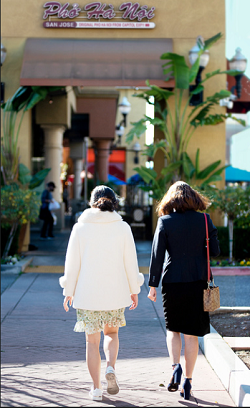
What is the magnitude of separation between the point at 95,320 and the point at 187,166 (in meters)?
7.68

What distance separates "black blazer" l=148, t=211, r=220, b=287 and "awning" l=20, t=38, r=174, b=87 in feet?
25.1

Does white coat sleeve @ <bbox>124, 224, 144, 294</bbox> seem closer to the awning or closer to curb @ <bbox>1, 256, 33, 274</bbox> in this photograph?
curb @ <bbox>1, 256, 33, 274</bbox>

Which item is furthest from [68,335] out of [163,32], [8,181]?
[163,32]

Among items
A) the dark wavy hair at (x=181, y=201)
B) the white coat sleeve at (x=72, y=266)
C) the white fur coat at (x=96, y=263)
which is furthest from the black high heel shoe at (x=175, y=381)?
the dark wavy hair at (x=181, y=201)

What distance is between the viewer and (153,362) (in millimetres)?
4922

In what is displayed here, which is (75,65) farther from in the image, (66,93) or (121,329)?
(121,329)

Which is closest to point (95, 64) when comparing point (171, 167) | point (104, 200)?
point (171, 167)

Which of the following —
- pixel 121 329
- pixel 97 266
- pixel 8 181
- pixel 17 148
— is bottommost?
pixel 121 329

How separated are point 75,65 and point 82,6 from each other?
4.17ft

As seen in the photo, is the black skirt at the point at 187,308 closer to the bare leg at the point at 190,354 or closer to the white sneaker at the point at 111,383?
the bare leg at the point at 190,354

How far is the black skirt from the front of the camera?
4027 millimetres

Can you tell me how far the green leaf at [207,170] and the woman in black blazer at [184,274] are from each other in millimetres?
7472

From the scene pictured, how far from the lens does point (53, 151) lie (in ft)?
59.1

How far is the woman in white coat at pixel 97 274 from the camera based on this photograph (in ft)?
12.6
